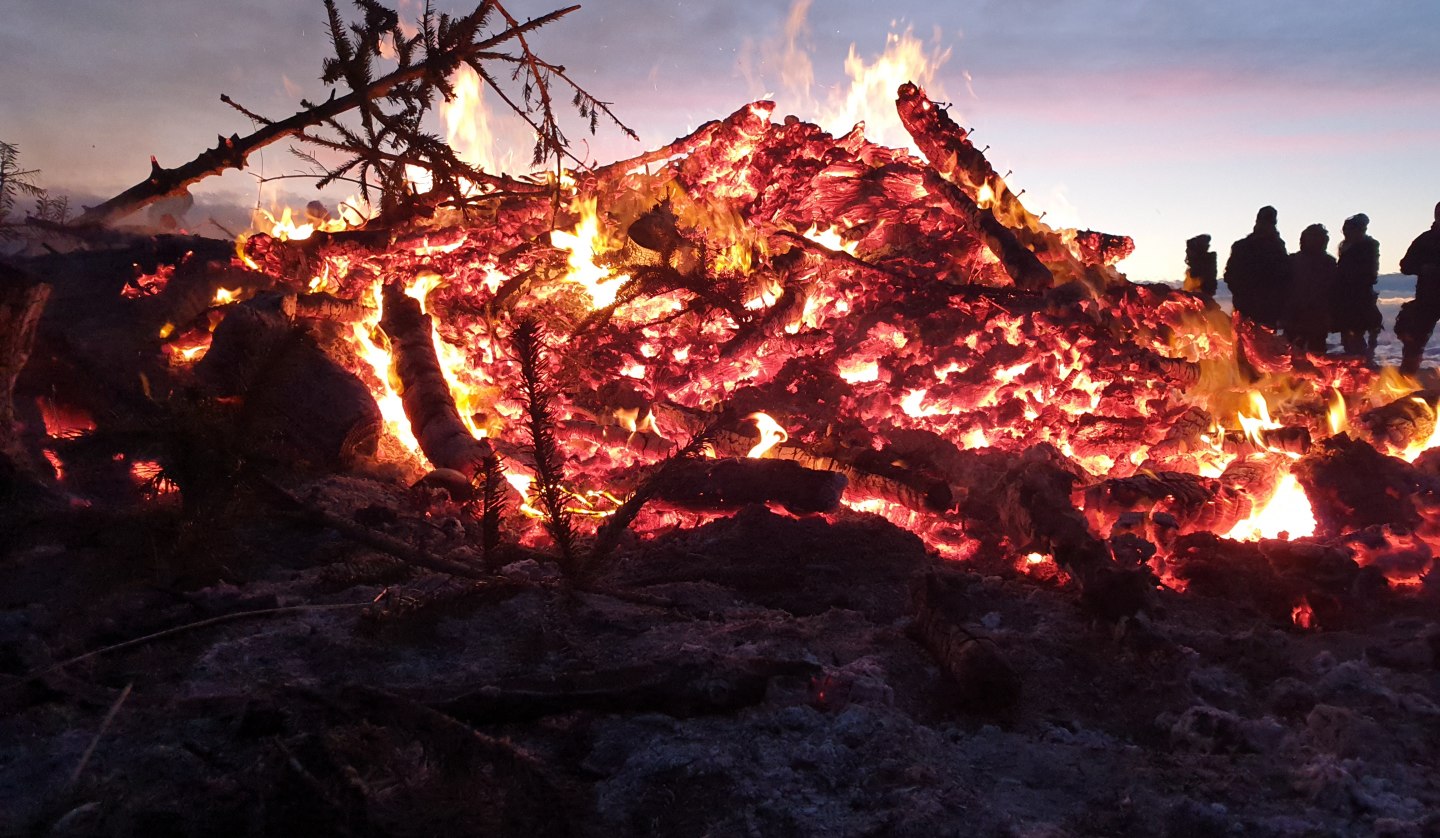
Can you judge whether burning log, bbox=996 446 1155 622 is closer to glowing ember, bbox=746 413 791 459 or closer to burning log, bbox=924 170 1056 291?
glowing ember, bbox=746 413 791 459

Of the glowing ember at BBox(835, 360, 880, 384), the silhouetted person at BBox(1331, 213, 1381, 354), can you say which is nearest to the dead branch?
the glowing ember at BBox(835, 360, 880, 384)

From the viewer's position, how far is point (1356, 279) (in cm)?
1179

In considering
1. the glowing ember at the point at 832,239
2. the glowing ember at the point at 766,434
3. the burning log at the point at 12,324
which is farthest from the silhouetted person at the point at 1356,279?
the burning log at the point at 12,324

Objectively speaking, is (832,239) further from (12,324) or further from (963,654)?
(12,324)

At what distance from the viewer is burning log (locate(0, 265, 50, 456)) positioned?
4469 mm

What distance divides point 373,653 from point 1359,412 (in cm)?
880

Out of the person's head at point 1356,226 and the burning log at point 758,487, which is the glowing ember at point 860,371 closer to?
the burning log at point 758,487

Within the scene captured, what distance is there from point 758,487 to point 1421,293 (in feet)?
39.0

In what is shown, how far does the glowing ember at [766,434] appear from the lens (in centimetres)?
619

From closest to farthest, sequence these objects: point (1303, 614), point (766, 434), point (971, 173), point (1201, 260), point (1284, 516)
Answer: point (1303, 614)
point (1284, 516)
point (766, 434)
point (971, 173)
point (1201, 260)

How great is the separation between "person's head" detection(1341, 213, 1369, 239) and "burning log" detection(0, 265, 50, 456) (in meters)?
15.3

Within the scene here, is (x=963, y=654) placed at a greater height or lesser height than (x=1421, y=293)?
lesser

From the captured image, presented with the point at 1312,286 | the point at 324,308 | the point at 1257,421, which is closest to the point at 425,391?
the point at 324,308

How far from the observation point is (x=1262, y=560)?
4.49 m
